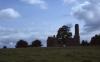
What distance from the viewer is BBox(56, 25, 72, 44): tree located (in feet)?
246

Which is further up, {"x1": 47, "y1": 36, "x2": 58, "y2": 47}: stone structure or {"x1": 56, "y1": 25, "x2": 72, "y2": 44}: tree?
{"x1": 56, "y1": 25, "x2": 72, "y2": 44}: tree

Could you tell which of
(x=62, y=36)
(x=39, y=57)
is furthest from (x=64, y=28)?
(x=39, y=57)

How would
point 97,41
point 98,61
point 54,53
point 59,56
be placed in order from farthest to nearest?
point 97,41 → point 54,53 → point 59,56 → point 98,61

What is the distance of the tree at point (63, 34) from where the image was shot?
75100 mm

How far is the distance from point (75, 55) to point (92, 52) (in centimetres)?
384

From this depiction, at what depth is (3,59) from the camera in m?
33.1

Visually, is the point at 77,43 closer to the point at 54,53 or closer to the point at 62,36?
the point at 62,36

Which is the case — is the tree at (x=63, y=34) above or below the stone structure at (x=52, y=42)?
above

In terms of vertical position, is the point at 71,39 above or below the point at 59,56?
above

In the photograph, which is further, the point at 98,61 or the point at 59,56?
the point at 59,56

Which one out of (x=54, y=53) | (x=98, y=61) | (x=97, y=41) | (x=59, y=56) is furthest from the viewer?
(x=97, y=41)

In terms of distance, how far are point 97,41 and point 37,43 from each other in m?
19.9

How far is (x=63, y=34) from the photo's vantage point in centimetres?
7544

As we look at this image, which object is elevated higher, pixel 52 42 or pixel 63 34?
pixel 63 34
